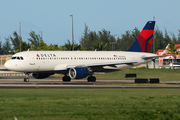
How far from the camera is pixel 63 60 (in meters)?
46.0

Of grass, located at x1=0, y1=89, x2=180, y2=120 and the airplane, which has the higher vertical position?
the airplane

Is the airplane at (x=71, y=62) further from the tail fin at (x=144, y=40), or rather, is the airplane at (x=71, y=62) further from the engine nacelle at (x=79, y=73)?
the tail fin at (x=144, y=40)

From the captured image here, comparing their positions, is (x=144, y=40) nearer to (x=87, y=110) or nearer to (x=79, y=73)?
(x=79, y=73)

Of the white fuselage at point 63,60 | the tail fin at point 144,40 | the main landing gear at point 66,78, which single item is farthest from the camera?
the tail fin at point 144,40

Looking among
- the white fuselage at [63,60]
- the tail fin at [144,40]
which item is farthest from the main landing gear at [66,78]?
the tail fin at [144,40]

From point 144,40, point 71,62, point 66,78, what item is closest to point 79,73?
point 71,62

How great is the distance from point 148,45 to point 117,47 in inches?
4441

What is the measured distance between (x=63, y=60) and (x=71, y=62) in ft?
4.10

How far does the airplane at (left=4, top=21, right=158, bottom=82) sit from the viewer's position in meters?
43.6

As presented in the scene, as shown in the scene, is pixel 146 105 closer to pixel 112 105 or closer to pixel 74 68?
pixel 112 105

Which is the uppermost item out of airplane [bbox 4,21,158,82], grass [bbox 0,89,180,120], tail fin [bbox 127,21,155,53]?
tail fin [bbox 127,21,155,53]

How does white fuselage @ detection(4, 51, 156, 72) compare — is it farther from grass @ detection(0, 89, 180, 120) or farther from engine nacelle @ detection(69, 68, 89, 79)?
grass @ detection(0, 89, 180, 120)

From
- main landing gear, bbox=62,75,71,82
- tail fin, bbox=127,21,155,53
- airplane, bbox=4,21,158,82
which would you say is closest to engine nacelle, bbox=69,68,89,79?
airplane, bbox=4,21,158,82

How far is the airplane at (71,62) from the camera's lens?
43.6 metres
